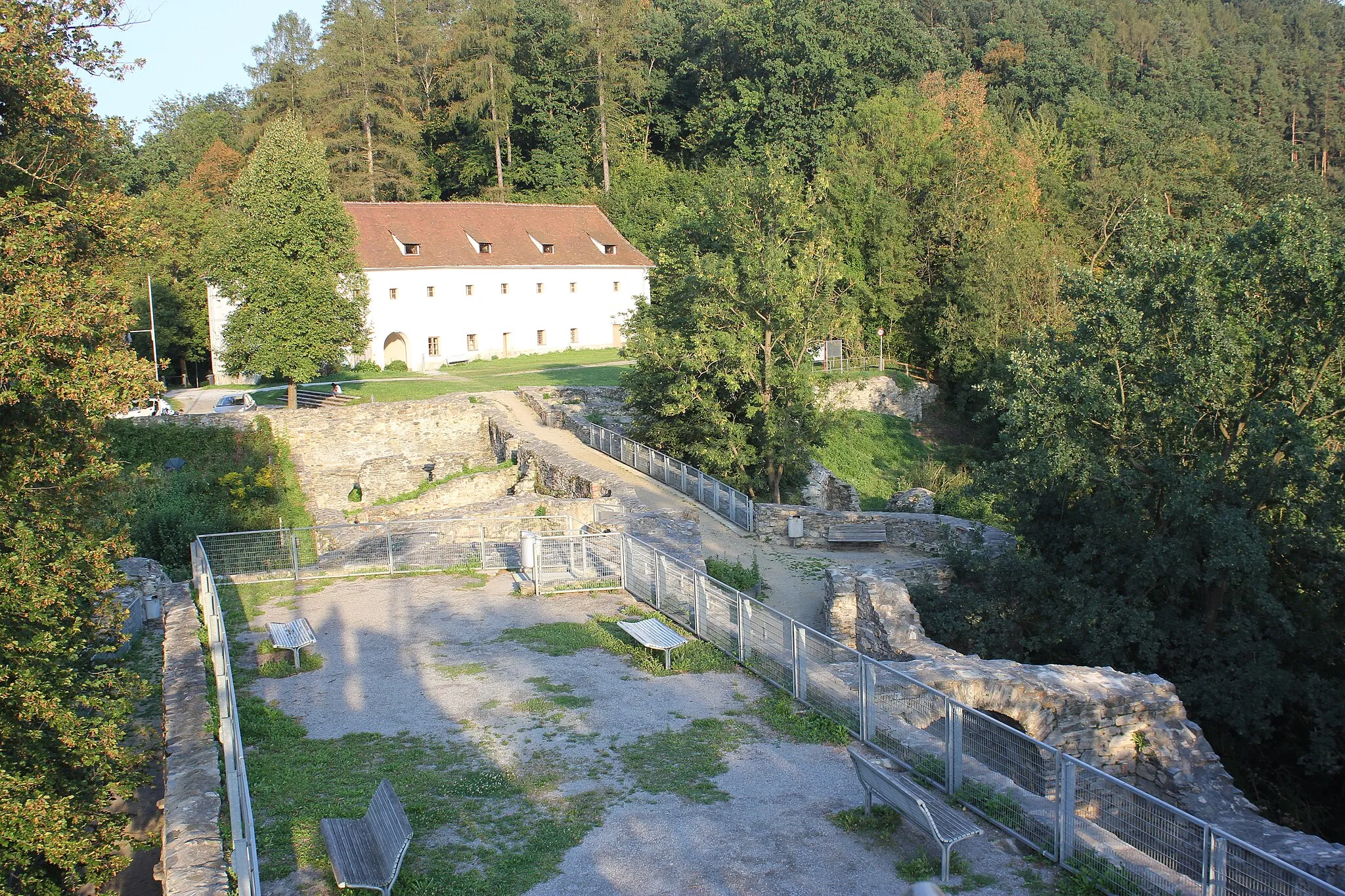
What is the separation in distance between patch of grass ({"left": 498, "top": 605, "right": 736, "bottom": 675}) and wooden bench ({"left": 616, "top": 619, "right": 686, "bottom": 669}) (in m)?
0.17

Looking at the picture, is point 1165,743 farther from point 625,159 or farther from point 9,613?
point 625,159

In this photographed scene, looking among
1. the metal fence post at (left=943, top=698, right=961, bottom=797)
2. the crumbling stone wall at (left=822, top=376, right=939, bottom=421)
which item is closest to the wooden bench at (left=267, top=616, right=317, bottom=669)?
the metal fence post at (left=943, top=698, right=961, bottom=797)

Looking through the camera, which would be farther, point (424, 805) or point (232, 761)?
point (424, 805)

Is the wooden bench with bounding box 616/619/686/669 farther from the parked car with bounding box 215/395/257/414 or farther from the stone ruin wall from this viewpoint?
the parked car with bounding box 215/395/257/414

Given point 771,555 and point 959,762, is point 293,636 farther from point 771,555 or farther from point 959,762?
point 771,555

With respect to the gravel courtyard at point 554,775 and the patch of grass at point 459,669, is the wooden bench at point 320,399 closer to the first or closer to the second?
the gravel courtyard at point 554,775

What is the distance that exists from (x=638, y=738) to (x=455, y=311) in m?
40.3

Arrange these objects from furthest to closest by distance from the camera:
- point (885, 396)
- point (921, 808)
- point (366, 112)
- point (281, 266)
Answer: point (366, 112) → point (885, 396) → point (281, 266) → point (921, 808)

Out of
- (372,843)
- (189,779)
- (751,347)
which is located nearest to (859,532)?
(751,347)

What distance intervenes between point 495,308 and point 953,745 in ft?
142

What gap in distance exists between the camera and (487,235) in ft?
167

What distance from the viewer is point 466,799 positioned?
366 inches

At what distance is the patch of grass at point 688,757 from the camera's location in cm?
939

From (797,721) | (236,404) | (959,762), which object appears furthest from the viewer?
(236,404)
